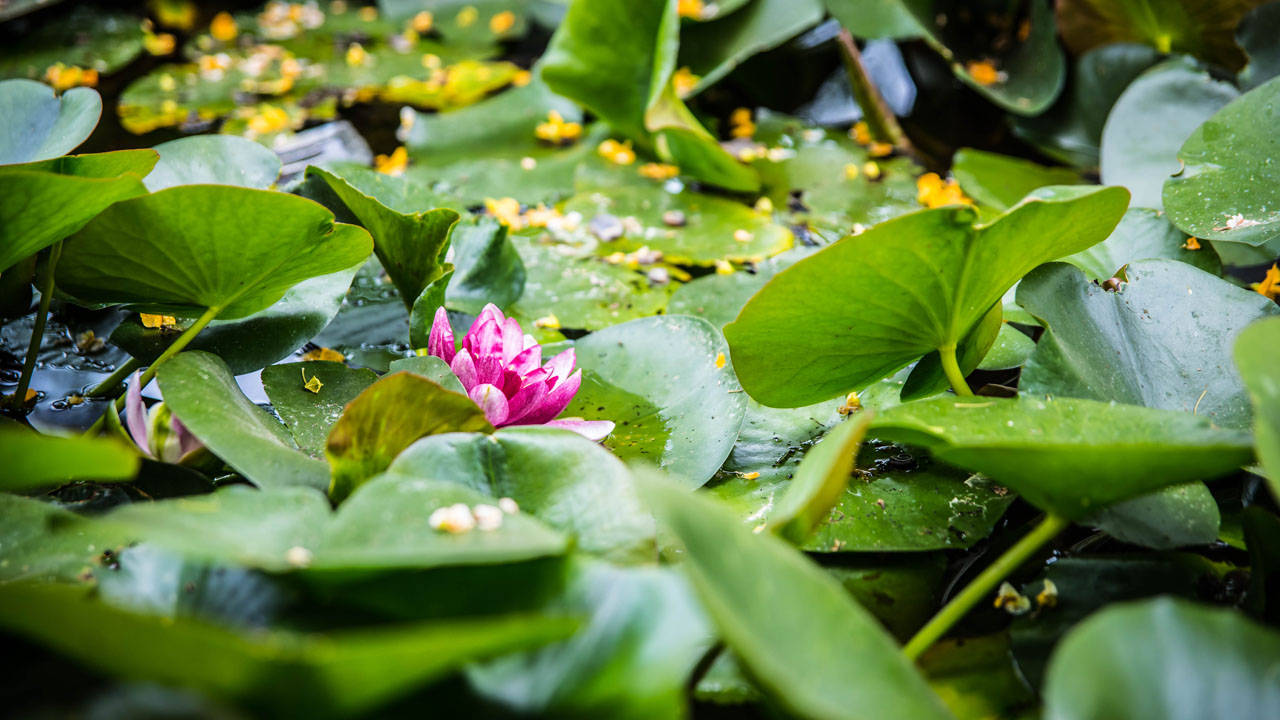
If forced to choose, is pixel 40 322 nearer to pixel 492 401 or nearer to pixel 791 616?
pixel 492 401

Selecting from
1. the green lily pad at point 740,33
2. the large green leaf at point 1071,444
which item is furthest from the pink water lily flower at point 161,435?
the green lily pad at point 740,33

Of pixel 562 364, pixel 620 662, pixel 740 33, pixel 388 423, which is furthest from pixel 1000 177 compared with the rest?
pixel 620 662

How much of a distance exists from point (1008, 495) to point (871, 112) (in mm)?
1219

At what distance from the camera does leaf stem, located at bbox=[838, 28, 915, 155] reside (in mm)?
1874

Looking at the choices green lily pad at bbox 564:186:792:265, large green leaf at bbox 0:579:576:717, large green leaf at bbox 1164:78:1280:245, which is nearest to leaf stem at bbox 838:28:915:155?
green lily pad at bbox 564:186:792:265

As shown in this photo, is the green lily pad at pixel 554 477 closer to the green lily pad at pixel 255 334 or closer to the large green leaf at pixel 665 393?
the large green leaf at pixel 665 393

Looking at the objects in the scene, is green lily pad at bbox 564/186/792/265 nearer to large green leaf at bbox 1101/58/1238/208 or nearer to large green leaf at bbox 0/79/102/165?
large green leaf at bbox 1101/58/1238/208

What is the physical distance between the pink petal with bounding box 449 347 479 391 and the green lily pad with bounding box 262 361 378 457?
0.16m

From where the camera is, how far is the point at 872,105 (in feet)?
6.27

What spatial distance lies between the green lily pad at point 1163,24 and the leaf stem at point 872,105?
454mm

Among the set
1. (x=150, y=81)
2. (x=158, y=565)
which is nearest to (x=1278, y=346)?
(x=158, y=565)

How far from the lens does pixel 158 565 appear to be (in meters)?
0.69

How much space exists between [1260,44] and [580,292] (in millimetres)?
1355

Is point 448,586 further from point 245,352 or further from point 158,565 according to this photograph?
point 245,352
